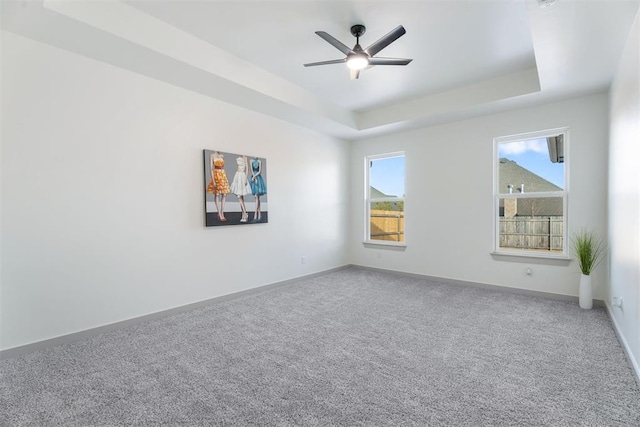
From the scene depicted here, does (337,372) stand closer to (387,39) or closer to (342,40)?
(387,39)

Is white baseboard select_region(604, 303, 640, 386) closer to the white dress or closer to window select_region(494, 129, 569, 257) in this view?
window select_region(494, 129, 569, 257)

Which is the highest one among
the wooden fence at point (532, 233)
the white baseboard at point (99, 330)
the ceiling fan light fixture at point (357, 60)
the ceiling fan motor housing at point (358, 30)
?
the ceiling fan motor housing at point (358, 30)

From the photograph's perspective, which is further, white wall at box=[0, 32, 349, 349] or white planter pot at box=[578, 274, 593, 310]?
white planter pot at box=[578, 274, 593, 310]

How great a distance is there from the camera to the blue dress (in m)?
4.23

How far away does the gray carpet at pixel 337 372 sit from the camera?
5.65 ft

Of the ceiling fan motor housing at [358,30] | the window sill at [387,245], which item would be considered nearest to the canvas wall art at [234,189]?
the ceiling fan motor housing at [358,30]

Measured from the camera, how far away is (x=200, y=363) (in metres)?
2.29

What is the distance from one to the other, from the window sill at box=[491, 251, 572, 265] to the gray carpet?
678mm

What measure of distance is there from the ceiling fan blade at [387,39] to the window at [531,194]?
9.03ft

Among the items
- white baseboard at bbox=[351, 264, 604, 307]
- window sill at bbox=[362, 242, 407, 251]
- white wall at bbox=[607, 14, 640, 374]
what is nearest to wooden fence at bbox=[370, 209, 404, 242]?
window sill at bbox=[362, 242, 407, 251]

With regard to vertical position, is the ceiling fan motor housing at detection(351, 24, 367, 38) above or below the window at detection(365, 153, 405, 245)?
above

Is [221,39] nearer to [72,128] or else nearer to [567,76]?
[72,128]

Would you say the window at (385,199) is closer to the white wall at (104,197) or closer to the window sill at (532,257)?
the window sill at (532,257)

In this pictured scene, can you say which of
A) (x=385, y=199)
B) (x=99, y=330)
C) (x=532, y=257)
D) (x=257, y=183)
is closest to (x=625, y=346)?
(x=532, y=257)
